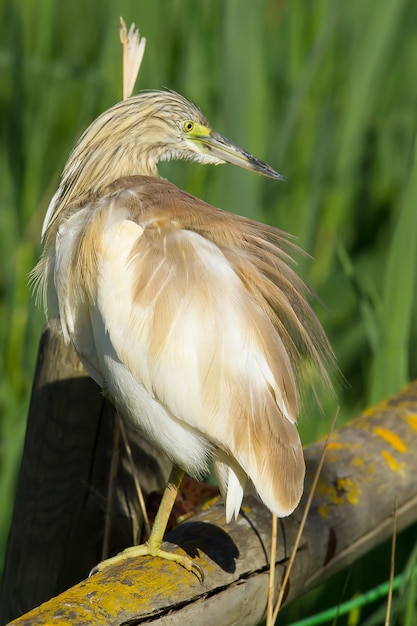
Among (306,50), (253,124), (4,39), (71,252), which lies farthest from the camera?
(4,39)

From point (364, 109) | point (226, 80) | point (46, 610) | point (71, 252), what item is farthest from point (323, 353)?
point (364, 109)

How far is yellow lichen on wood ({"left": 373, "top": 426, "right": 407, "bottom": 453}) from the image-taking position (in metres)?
1.45

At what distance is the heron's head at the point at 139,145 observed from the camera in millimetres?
1496

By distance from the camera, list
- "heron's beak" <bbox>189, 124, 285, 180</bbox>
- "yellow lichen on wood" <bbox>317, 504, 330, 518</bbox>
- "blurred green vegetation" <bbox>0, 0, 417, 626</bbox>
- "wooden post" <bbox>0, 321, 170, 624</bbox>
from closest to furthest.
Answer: "yellow lichen on wood" <bbox>317, 504, 330, 518</bbox> → "wooden post" <bbox>0, 321, 170, 624</bbox> → "heron's beak" <bbox>189, 124, 285, 180</bbox> → "blurred green vegetation" <bbox>0, 0, 417, 626</bbox>

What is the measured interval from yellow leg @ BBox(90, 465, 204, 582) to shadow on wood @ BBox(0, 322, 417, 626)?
2 centimetres

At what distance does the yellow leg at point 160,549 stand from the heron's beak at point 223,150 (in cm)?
50

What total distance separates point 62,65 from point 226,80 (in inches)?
17.9

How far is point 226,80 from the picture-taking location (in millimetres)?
1946

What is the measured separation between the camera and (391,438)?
1.45 m

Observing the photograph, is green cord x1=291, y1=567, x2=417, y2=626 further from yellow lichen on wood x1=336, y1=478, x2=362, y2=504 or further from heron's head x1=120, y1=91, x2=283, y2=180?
heron's head x1=120, y1=91, x2=283, y2=180

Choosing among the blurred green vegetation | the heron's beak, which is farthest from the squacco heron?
the blurred green vegetation

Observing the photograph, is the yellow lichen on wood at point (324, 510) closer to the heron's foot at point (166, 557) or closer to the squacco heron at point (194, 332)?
the squacco heron at point (194, 332)

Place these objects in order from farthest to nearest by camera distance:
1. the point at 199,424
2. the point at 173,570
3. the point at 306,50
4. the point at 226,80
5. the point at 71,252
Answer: the point at 306,50, the point at 226,80, the point at 71,252, the point at 199,424, the point at 173,570

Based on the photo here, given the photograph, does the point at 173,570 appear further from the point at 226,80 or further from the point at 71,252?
the point at 226,80
